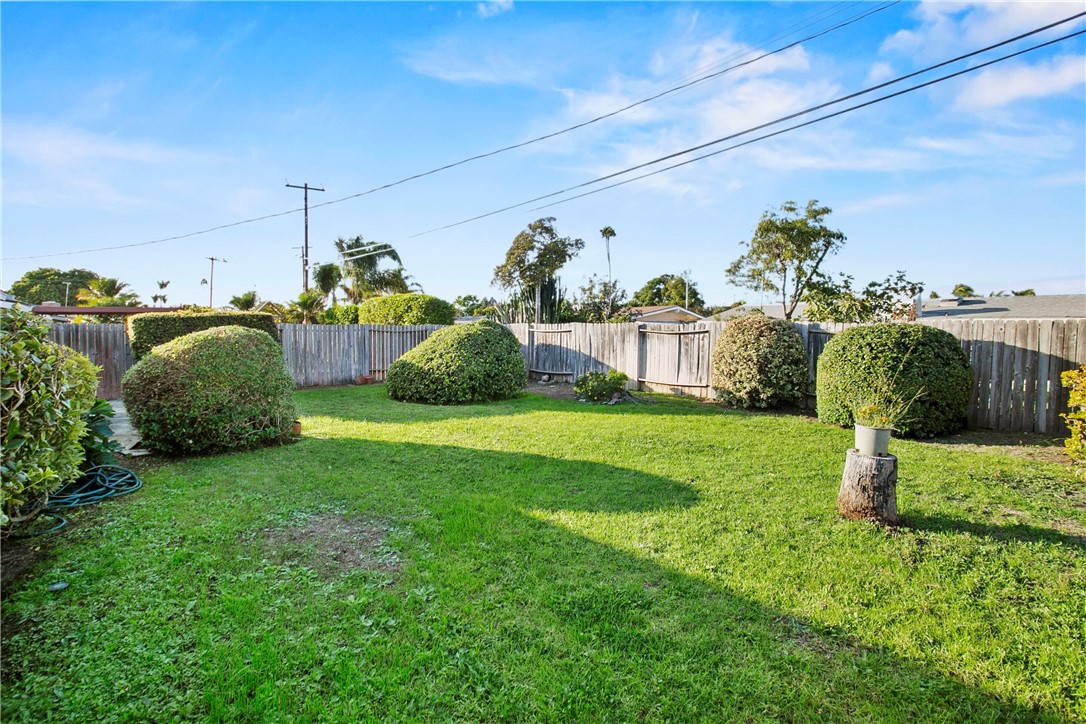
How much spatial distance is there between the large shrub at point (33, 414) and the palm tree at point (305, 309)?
16580 millimetres

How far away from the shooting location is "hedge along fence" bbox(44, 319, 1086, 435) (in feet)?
20.9

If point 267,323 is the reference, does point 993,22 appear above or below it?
above

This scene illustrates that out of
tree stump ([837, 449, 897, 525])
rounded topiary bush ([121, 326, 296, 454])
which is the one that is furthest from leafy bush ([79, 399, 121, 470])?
tree stump ([837, 449, 897, 525])

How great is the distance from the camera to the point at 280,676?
197 centimetres

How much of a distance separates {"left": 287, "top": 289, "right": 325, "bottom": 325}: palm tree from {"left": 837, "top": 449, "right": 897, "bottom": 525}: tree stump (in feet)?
62.6

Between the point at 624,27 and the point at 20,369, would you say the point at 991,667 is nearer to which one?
the point at 20,369

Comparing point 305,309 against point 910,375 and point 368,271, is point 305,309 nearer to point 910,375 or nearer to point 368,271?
point 368,271

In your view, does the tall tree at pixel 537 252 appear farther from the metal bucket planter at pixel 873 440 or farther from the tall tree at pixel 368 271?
the metal bucket planter at pixel 873 440

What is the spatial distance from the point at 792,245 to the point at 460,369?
20.4 meters

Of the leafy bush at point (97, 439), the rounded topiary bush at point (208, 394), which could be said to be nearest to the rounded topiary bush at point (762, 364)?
the rounded topiary bush at point (208, 394)

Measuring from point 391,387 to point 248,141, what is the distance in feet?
22.6

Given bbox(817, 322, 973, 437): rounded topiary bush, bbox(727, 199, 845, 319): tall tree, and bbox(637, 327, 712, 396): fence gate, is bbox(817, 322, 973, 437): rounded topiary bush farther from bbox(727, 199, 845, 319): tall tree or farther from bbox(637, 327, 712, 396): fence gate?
bbox(727, 199, 845, 319): tall tree

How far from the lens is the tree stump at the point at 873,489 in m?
3.57

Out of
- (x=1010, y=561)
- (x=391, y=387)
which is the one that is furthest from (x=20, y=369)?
(x=391, y=387)
